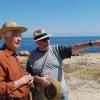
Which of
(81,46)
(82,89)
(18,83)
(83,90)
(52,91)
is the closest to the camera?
(18,83)

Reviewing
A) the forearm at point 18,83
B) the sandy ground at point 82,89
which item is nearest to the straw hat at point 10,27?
the forearm at point 18,83

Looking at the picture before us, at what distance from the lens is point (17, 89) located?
4797 millimetres

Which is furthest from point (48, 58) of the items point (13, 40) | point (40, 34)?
point (13, 40)

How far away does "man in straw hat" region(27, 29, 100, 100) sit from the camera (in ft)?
19.1

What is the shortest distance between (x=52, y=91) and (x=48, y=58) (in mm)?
634

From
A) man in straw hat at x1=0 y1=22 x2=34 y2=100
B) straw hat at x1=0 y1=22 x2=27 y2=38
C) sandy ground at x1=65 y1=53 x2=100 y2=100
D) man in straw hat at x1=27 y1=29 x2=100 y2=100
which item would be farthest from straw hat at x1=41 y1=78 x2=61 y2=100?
sandy ground at x1=65 y1=53 x2=100 y2=100

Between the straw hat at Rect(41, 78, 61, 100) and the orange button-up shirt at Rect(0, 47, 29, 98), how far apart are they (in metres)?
0.54

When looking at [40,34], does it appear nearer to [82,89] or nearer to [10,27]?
[10,27]

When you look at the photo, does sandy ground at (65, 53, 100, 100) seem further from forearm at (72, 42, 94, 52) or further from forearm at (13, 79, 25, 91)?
forearm at (13, 79, 25, 91)

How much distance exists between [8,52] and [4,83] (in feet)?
1.47

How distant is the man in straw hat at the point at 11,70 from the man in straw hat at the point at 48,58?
2.69 feet

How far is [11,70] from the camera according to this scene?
4758 mm

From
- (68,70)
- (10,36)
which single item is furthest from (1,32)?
(68,70)

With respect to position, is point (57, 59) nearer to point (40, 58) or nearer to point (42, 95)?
point (40, 58)
